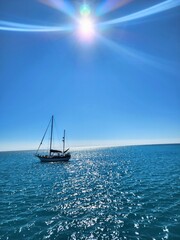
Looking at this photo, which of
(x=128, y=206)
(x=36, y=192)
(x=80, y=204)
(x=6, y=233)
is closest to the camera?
(x=6, y=233)

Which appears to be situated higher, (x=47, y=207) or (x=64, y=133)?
(x=64, y=133)

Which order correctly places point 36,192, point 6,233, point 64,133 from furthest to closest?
point 64,133, point 36,192, point 6,233

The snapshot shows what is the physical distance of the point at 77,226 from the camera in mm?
13773

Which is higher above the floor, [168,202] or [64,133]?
[64,133]

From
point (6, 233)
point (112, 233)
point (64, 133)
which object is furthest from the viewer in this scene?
point (64, 133)

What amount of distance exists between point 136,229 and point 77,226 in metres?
4.71

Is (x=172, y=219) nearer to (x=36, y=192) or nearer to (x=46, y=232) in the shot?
(x=46, y=232)

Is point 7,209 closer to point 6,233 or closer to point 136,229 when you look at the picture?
point 6,233

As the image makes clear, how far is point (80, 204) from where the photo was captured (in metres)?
19.3

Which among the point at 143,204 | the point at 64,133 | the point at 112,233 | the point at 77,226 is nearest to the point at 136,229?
the point at 112,233

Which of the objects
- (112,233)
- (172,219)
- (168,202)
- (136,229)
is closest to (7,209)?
(112,233)

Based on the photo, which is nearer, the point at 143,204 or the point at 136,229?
the point at 136,229

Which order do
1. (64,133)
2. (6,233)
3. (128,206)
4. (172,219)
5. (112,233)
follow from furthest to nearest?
1. (64,133)
2. (128,206)
3. (172,219)
4. (6,233)
5. (112,233)

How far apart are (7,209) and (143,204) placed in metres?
15.1
